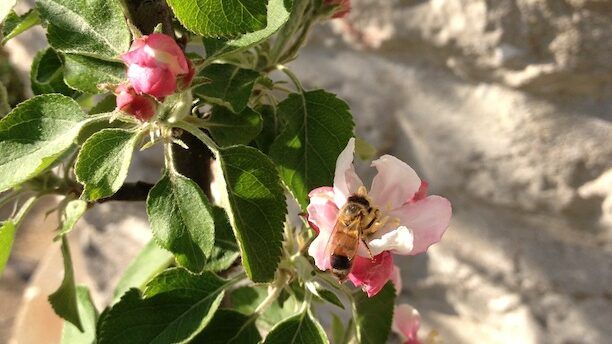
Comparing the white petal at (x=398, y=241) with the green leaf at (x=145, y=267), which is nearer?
the white petal at (x=398, y=241)

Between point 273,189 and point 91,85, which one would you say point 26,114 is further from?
point 273,189

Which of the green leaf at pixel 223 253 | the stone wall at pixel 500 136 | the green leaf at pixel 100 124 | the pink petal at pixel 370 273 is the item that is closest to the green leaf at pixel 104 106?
the green leaf at pixel 100 124

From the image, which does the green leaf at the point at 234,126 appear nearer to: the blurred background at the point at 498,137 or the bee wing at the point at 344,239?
the bee wing at the point at 344,239

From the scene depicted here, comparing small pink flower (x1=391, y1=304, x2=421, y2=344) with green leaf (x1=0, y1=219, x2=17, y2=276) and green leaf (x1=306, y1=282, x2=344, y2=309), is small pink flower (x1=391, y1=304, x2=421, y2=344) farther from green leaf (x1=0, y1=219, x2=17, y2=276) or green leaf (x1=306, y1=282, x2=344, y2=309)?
green leaf (x1=0, y1=219, x2=17, y2=276)

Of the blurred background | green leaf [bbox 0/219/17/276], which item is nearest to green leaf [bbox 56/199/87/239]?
green leaf [bbox 0/219/17/276]

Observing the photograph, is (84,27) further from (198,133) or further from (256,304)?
(256,304)

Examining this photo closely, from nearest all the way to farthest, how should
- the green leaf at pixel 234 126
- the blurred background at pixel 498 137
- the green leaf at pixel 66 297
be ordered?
the green leaf at pixel 234 126, the green leaf at pixel 66 297, the blurred background at pixel 498 137
